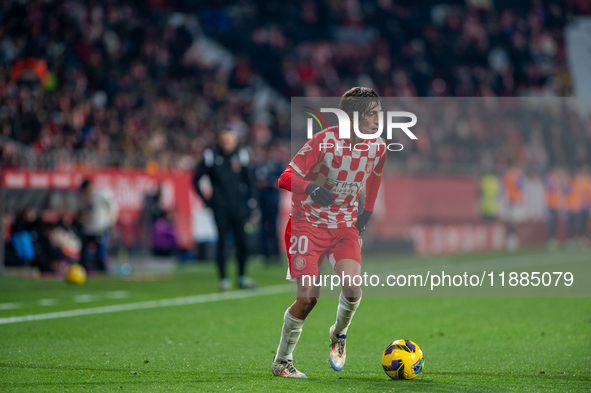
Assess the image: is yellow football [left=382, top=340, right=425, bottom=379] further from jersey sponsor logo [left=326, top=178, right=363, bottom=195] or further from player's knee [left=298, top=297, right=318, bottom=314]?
jersey sponsor logo [left=326, top=178, right=363, bottom=195]

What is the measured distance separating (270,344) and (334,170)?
2112mm

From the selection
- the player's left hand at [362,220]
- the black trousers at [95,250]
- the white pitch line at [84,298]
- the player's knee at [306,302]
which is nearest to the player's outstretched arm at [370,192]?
the player's left hand at [362,220]

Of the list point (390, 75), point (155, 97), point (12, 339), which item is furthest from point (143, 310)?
point (390, 75)

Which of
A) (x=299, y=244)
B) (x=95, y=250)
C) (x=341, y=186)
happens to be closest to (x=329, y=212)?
(x=341, y=186)

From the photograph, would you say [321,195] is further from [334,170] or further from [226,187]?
[226,187]

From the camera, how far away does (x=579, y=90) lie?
32.7 ft

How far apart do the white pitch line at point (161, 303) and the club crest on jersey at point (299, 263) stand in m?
3.94

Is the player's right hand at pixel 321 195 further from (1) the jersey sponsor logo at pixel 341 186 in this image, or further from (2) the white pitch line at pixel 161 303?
(2) the white pitch line at pixel 161 303

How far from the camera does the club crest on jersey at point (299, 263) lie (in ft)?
17.0

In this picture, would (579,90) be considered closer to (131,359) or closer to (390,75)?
(131,359)

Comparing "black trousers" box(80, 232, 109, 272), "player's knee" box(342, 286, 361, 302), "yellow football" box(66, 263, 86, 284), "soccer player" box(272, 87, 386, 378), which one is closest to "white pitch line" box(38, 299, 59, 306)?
"yellow football" box(66, 263, 86, 284)

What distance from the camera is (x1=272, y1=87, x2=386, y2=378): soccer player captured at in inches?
205

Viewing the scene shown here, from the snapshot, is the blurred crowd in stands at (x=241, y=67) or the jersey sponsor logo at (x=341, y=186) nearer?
the jersey sponsor logo at (x=341, y=186)

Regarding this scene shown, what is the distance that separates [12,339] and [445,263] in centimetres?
1127
